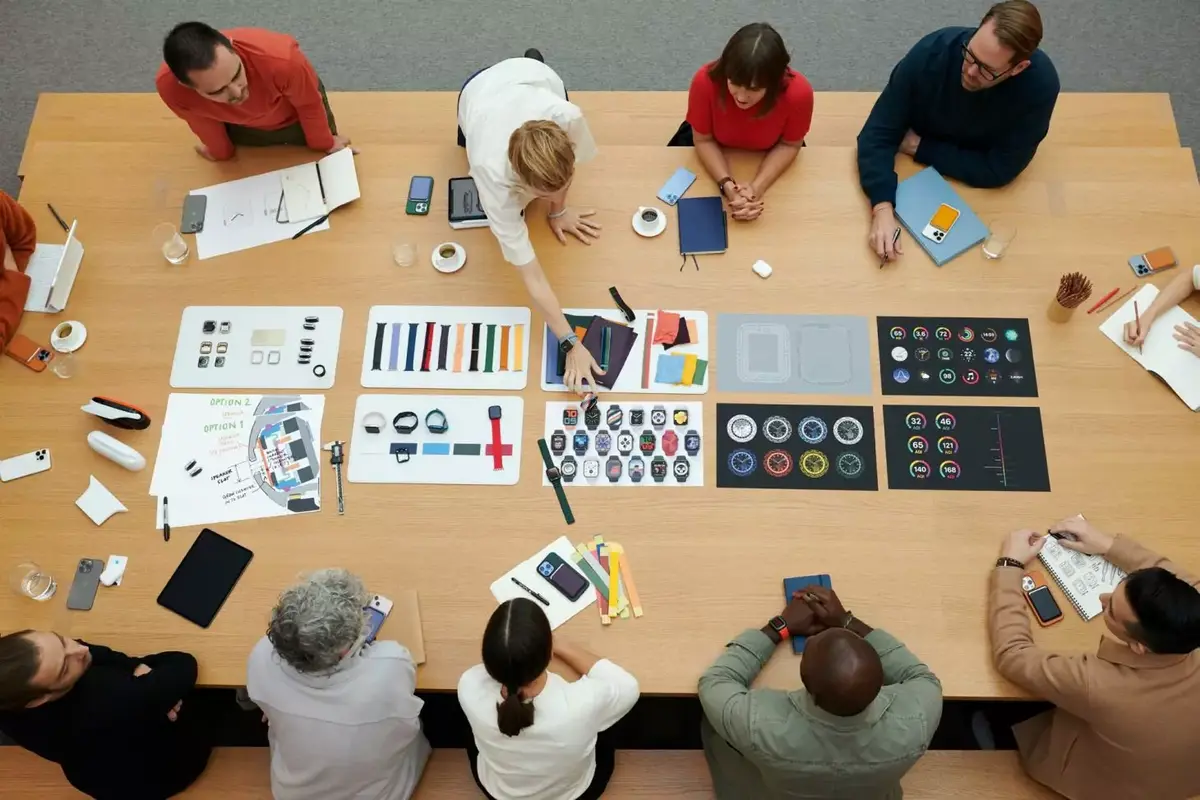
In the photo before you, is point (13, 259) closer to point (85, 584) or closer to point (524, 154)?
point (85, 584)

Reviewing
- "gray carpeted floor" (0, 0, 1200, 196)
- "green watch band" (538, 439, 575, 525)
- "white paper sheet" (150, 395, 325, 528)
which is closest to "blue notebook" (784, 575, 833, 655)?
"green watch band" (538, 439, 575, 525)

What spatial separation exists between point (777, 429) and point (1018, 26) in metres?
1.22

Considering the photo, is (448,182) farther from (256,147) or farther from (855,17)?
(855,17)

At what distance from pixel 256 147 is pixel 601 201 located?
1.14 metres

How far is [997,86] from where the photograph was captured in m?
2.44

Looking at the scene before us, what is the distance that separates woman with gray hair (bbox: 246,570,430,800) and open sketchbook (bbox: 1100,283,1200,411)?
2.09 meters

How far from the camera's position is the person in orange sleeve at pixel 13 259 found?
2.40 m

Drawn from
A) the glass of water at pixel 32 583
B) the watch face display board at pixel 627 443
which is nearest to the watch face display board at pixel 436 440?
the watch face display board at pixel 627 443

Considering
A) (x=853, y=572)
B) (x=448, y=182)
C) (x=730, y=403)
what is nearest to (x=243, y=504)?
(x=448, y=182)

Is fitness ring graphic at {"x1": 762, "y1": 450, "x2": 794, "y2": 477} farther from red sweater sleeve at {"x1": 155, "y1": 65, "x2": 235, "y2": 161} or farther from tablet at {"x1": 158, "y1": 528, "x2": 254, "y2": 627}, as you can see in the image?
red sweater sleeve at {"x1": 155, "y1": 65, "x2": 235, "y2": 161}

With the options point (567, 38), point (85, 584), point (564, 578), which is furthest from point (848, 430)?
point (567, 38)

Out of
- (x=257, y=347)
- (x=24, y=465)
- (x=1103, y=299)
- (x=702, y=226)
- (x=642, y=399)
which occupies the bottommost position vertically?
(x=24, y=465)

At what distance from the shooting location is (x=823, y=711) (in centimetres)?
178

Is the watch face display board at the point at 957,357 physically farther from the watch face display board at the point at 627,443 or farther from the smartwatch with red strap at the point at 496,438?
the smartwatch with red strap at the point at 496,438
